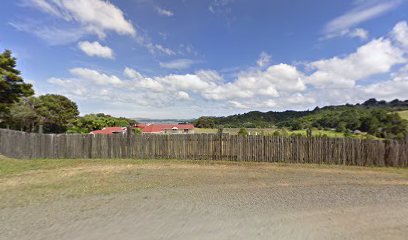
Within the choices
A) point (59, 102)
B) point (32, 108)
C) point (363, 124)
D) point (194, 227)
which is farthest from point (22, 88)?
point (363, 124)

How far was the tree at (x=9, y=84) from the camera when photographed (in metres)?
22.3

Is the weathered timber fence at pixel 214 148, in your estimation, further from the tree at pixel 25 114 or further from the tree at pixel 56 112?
the tree at pixel 56 112

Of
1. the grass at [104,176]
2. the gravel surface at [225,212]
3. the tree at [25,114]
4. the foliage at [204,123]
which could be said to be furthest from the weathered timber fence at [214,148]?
the foliage at [204,123]

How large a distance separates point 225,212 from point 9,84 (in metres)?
24.1

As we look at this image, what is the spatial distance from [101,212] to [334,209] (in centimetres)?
494

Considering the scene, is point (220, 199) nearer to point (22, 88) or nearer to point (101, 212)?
point (101, 212)

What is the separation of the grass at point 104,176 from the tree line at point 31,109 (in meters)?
13.0

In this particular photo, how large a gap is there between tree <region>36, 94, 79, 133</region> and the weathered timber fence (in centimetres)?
3120

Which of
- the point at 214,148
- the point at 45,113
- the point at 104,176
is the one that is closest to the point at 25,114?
the point at 45,113

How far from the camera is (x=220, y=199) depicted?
22.3 feet

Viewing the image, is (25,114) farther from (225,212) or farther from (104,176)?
(225,212)

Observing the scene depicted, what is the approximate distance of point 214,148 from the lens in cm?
1465

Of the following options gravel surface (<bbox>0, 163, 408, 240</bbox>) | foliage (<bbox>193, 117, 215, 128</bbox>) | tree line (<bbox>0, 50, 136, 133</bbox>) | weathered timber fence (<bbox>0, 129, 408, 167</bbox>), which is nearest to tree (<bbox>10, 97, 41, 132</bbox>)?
tree line (<bbox>0, 50, 136, 133</bbox>)

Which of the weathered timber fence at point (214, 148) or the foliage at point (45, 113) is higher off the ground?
the foliage at point (45, 113)
